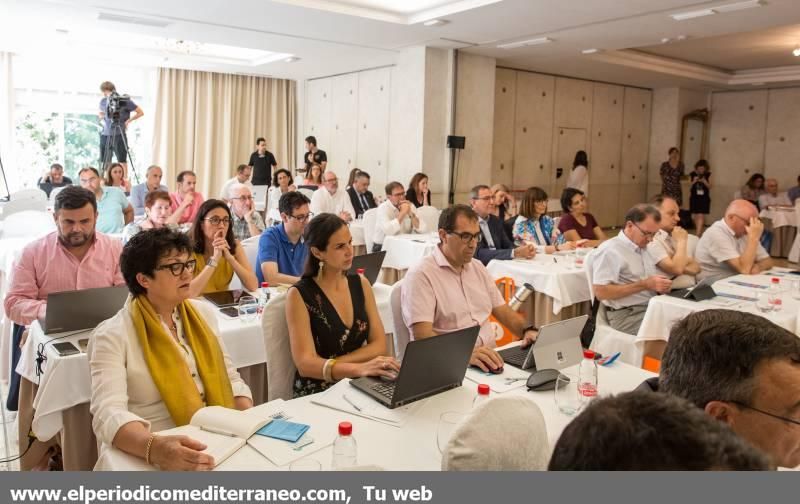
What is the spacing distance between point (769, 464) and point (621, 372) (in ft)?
5.88

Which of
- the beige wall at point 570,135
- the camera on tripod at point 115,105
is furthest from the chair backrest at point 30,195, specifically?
→ the beige wall at point 570,135

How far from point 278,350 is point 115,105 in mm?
8168

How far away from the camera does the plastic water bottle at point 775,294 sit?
3760 mm

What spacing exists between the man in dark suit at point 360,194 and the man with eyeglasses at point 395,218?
5.19 ft

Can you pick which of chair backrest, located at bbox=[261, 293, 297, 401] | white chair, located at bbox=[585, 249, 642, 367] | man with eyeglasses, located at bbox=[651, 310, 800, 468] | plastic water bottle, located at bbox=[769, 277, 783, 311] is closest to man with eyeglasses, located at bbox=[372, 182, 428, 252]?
white chair, located at bbox=[585, 249, 642, 367]

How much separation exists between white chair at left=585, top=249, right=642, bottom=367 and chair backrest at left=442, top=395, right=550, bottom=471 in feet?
9.25

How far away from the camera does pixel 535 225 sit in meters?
6.15

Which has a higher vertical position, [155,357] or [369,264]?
[369,264]

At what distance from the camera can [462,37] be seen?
327 inches

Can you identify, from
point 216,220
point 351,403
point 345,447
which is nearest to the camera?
point 345,447

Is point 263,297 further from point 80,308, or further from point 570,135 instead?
point 570,135

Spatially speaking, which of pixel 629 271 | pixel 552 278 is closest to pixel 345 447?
pixel 629 271

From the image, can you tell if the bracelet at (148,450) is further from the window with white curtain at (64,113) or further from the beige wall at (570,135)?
the window with white curtain at (64,113)
